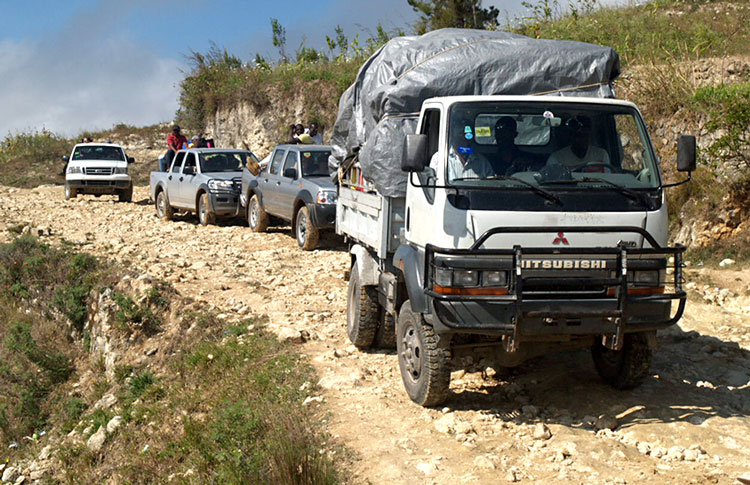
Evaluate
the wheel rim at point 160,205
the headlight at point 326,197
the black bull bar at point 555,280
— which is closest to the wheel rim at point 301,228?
the headlight at point 326,197

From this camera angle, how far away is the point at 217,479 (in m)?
5.82

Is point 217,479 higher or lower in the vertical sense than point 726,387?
lower

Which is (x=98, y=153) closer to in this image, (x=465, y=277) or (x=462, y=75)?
(x=462, y=75)

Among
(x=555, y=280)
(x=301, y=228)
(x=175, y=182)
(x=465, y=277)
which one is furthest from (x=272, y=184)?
(x=555, y=280)

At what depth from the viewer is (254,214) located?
1566cm

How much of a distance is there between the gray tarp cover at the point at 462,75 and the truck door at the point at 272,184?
311 inches

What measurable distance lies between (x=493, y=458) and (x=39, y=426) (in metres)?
7.85

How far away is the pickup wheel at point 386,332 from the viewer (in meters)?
7.32

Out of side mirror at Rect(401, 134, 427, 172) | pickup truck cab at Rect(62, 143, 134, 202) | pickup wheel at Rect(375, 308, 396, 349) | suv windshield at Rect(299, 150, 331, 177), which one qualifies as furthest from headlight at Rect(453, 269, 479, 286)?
pickup truck cab at Rect(62, 143, 134, 202)

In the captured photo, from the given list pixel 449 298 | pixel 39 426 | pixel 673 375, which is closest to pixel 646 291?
pixel 449 298

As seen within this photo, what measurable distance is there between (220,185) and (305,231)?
400 cm

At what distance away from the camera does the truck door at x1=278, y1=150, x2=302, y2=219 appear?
13.7 metres

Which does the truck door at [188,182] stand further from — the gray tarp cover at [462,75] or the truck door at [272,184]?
the gray tarp cover at [462,75]

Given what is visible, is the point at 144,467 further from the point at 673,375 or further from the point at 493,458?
the point at 673,375
